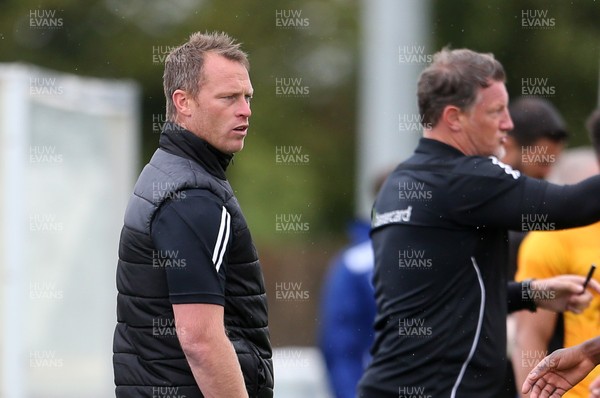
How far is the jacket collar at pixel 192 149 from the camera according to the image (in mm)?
4441

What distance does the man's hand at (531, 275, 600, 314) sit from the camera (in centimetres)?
507

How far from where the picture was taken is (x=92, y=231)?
9.88m

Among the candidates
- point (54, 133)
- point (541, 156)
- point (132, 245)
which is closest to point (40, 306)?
point (54, 133)

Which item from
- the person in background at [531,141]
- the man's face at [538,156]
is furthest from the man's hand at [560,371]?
the man's face at [538,156]

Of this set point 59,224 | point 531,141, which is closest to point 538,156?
point 531,141

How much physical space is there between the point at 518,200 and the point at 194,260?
1364mm

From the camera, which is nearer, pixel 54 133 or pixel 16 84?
pixel 16 84

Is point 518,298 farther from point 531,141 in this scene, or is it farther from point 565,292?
point 531,141

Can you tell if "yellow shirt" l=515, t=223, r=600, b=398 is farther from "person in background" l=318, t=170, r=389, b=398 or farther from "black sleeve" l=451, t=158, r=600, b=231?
"person in background" l=318, t=170, r=389, b=398

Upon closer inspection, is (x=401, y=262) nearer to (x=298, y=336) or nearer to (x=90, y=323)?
(x=90, y=323)

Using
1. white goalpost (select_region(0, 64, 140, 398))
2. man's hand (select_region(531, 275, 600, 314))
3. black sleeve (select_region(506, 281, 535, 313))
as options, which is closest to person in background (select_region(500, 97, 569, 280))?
black sleeve (select_region(506, 281, 535, 313))

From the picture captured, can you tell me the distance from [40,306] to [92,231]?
52.5 inches

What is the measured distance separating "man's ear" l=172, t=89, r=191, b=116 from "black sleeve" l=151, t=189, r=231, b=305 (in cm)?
34

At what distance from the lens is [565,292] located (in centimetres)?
510
